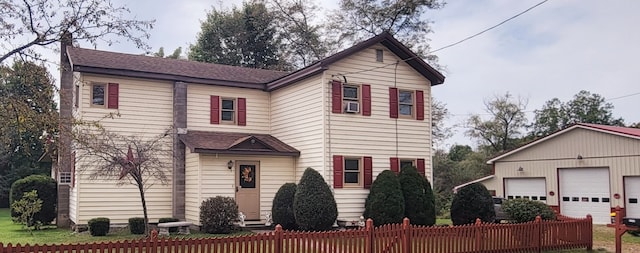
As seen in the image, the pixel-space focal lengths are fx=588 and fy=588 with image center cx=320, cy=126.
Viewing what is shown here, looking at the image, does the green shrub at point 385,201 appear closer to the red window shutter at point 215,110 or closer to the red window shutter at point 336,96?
the red window shutter at point 336,96

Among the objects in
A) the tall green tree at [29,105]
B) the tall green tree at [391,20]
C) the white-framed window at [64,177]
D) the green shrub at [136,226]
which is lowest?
the green shrub at [136,226]

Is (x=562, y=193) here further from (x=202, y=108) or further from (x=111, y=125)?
(x=111, y=125)

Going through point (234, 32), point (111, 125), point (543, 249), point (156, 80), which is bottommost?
point (543, 249)

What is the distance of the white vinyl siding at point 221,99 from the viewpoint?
20578mm

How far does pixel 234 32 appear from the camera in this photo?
40.8 metres

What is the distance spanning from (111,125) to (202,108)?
3.13 m

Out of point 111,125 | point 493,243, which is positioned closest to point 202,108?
point 111,125

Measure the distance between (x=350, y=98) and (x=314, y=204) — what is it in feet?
12.9

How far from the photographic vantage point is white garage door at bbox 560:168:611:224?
78.4 ft

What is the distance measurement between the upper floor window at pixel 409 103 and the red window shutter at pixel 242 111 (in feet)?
17.9

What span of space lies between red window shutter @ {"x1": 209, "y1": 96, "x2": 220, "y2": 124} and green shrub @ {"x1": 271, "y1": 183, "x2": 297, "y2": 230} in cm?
398

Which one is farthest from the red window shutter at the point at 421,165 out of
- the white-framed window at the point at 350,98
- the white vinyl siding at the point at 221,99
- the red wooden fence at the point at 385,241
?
the red wooden fence at the point at 385,241

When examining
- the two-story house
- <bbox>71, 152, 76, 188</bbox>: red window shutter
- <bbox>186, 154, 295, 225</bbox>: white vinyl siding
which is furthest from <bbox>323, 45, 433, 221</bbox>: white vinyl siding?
<bbox>71, 152, 76, 188</bbox>: red window shutter

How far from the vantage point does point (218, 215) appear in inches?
695
